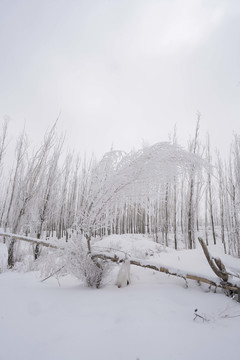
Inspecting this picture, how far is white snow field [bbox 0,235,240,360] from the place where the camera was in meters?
1.16

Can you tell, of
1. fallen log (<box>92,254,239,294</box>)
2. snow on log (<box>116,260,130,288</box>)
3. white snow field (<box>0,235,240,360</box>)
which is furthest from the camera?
snow on log (<box>116,260,130,288</box>)

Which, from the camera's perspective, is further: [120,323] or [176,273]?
[176,273]

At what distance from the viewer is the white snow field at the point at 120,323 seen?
116 cm

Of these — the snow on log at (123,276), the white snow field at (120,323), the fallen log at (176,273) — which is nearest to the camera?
the white snow field at (120,323)

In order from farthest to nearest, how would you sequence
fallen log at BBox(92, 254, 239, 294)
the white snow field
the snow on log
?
the snow on log
fallen log at BBox(92, 254, 239, 294)
the white snow field

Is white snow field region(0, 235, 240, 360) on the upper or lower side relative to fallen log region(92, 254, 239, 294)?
lower

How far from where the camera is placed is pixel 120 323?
57.2 inches

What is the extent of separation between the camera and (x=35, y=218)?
5848 mm

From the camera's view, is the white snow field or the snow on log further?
the snow on log

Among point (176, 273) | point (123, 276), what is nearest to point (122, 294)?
point (123, 276)

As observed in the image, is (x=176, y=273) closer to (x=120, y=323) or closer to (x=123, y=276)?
A: (x=123, y=276)

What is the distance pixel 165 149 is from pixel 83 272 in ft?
6.95

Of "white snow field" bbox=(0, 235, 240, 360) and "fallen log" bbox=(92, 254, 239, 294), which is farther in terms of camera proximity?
"fallen log" bbox=(92, 254, 239, 294)

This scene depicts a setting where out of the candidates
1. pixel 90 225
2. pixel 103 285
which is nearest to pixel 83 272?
pixel 103 285
